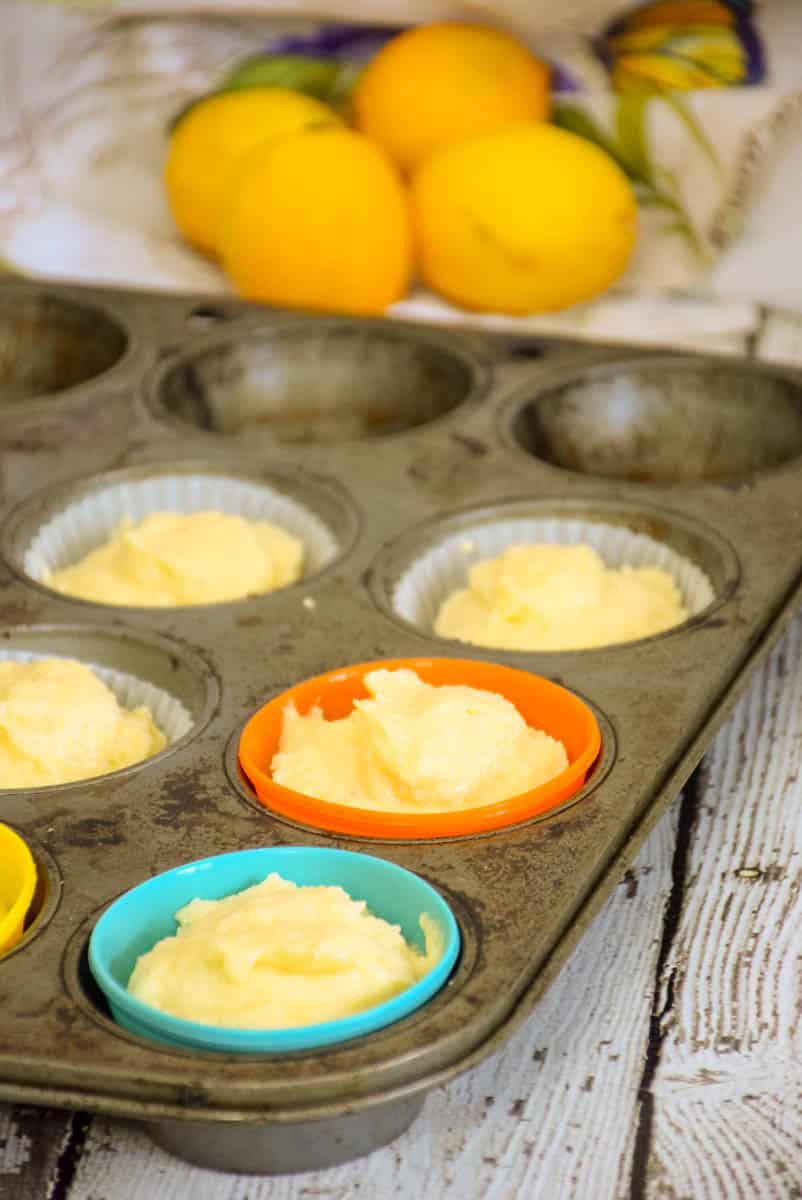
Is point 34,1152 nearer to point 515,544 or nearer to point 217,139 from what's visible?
point 515,544

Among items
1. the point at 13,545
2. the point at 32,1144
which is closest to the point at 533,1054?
the point at 32,1144

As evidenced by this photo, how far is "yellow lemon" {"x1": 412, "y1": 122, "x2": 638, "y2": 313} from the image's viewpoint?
2541mm

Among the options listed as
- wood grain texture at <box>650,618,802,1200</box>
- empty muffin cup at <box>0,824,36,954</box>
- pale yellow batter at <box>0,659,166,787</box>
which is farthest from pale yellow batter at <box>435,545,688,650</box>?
empty muffin cup at <box>0,824,36,954</box>

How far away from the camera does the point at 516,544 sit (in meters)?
2.09

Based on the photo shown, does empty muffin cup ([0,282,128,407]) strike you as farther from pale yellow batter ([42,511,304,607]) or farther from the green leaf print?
the green leaf print

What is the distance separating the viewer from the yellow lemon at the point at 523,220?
8.34 feet

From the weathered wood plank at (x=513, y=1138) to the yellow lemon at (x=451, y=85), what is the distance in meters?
1.66

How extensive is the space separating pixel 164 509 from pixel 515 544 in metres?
0.48

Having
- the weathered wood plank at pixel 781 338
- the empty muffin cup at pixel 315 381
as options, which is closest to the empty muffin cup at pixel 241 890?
the empty muffin cup at pixel 315 381

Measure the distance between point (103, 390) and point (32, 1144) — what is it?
1.29 meters

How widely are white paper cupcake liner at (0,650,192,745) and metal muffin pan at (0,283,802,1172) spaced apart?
0.04ft

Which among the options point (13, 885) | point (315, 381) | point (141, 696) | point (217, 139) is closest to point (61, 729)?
point (141, 696)

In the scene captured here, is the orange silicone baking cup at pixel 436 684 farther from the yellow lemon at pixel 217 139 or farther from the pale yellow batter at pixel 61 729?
the yellow lemon at pixel 217 139

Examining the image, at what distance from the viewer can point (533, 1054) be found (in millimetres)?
1404
